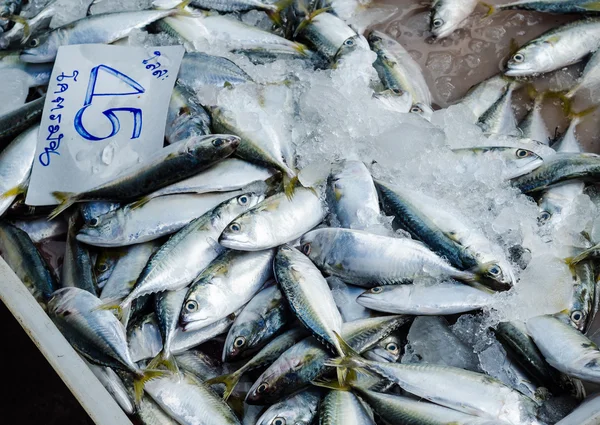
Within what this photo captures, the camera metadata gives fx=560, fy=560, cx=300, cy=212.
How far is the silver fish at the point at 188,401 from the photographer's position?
1826mm

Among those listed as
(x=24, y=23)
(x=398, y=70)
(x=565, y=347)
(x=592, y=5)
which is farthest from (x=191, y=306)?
(x=592, y=5)

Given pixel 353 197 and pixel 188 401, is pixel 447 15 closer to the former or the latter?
pixel 353 197

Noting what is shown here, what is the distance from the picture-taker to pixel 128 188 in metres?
2.18

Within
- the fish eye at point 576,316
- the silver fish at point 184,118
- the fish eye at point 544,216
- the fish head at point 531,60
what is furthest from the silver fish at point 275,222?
the fish head at point 531,60

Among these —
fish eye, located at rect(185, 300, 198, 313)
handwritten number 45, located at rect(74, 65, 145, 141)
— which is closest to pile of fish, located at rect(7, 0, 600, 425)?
fish eye, located at rect(185, 300, 198, 313)

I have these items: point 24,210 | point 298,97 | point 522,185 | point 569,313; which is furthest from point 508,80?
point 24,210

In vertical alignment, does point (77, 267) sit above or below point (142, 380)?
above

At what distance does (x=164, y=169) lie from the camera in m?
2.14

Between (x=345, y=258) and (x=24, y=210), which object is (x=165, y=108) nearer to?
(x=24, y=210)

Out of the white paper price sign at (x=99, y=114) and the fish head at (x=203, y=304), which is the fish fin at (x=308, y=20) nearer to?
the white paper price sign at (x=99, y=114)

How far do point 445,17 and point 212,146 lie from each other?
149 cm

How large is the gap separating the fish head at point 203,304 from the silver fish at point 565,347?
41.7 inches

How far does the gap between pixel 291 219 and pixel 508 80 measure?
137cm

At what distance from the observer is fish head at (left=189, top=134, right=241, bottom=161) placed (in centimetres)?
211
